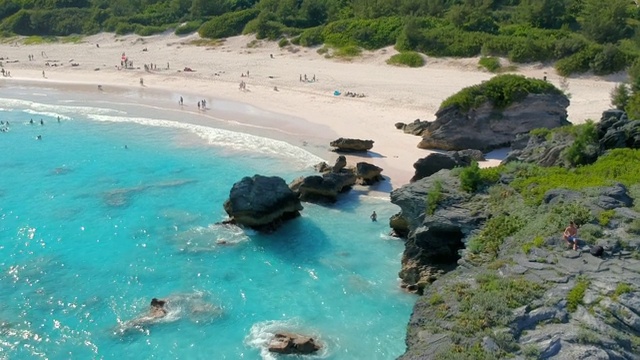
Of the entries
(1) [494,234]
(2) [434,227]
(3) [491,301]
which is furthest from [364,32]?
(3) [491,301]

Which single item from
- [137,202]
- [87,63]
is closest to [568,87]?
[137,202]

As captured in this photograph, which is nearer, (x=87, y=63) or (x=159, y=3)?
(x=87, y=63)

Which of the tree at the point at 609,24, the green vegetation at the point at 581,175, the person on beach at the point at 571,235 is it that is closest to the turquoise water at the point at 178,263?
the green vegetation at the point at 581,175

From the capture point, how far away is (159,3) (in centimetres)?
11031

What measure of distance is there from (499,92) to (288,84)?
27540 mm

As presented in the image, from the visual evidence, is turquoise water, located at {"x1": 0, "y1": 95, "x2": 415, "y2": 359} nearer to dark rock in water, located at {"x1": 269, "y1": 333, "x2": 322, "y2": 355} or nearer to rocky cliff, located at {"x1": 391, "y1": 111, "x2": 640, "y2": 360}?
dark rock in water, located at {"x1": 269, "y1": 333, "x2": 322, "y2": 355}

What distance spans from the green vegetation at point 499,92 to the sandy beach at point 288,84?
393 cm

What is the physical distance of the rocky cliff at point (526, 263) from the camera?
16.0 metres

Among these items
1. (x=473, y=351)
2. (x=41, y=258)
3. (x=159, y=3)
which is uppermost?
(x=159, y=3)

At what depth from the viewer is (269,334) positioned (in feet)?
80.8

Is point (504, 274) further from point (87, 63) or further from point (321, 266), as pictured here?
point (87, 63)

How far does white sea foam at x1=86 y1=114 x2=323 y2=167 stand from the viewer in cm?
4471

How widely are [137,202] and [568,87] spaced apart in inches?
1551

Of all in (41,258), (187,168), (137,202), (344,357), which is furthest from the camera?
(187,168)
